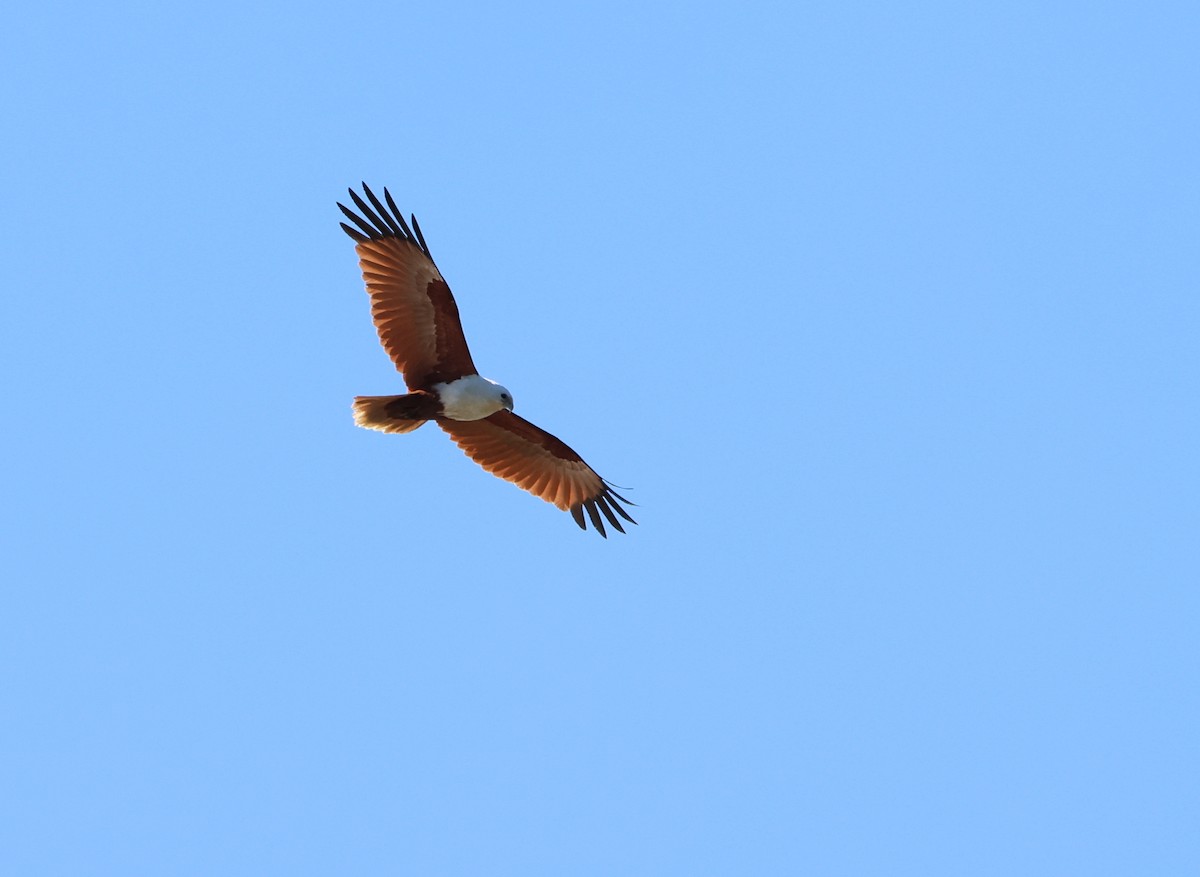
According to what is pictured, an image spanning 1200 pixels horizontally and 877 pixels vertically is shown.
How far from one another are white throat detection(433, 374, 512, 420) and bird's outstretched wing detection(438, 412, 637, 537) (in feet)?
2.32

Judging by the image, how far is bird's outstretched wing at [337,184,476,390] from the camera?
1595cm

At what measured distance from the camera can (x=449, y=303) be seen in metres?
15.9

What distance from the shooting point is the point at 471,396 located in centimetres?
1598

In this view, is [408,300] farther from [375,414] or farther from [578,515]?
[578,515]

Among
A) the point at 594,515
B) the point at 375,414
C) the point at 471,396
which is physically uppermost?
the point at 594,515

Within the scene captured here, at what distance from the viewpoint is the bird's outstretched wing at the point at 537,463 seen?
1711cm

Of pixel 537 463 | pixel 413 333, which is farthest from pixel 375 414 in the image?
pixel 537 463

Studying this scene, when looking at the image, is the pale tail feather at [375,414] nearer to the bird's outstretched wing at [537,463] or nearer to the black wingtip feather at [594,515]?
the bird's outstretched wing at [537,463]

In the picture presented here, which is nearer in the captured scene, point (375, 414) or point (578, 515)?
point (375, 414)

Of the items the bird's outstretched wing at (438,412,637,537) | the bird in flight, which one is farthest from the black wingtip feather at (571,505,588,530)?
the bird in flight

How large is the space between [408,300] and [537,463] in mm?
2560

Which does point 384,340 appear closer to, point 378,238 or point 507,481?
point 378,238

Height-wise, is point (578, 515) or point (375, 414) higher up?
point (578, 515)

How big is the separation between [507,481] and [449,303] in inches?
97.0
